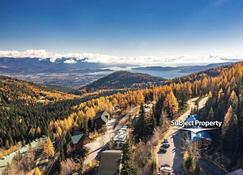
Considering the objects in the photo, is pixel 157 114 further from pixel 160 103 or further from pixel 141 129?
pixel 141 129

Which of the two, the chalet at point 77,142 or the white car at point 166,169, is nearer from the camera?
the white car at point 166,169

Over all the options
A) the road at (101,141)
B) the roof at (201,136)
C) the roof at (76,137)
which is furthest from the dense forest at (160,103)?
the roof at (201,136)

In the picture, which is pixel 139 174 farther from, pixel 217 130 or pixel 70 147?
pixel 70 147

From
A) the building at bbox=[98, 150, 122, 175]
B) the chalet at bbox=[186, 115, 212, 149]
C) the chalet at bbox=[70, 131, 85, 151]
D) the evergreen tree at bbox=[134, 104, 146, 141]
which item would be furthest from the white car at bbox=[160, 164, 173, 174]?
the chalet at bbox=[70, 131, 85, 151]

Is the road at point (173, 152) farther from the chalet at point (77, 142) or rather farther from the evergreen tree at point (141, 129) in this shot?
the chalet at point (77, 142)

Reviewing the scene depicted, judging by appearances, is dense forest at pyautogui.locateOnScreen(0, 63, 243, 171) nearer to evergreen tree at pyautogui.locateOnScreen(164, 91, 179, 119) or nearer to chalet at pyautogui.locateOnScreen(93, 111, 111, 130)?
evergreen tree at pyautogui.locateOnScreen(164, 91, 179, 119)

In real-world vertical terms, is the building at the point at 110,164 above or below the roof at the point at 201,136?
below

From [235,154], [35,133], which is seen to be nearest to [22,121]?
[35,133]
